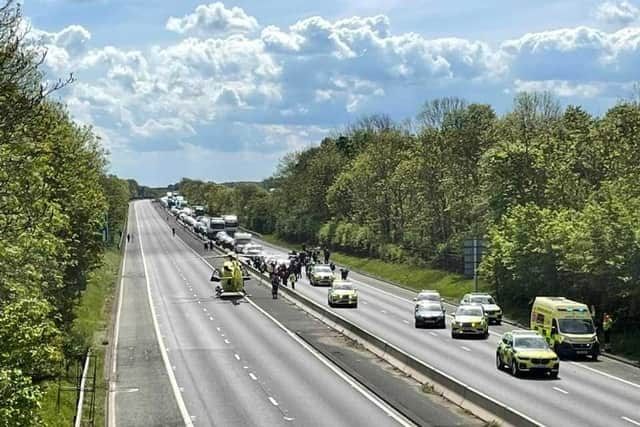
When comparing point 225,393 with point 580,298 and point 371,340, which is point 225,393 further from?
point 580,298

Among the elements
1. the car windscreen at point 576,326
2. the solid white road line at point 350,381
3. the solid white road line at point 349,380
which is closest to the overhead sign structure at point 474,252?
the solid white road line at point 349,380

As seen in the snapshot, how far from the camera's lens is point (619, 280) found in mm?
45344

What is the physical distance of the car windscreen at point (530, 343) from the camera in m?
36.3

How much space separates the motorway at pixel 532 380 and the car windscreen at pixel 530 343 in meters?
1.25

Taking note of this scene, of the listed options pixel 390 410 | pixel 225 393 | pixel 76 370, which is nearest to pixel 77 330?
pixel 76 370

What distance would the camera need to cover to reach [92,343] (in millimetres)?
46812

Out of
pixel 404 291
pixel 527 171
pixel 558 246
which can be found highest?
pixel 527 171

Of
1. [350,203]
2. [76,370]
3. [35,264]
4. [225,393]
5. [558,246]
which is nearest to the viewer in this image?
[35,264]

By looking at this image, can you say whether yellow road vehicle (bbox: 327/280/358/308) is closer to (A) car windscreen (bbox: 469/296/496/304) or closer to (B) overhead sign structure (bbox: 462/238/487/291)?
(B) overhead sign structure (bbox: 462/238/487/291)

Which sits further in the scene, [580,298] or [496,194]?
[496,194]

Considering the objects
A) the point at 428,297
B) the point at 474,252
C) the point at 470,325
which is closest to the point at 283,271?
the point at 474,252

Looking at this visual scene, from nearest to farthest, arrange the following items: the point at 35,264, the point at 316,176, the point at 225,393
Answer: the point at 35,264
the point at 225,393
the point at 316,176

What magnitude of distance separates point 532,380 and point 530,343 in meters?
1.63

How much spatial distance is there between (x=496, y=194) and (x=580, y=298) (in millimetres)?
24023
